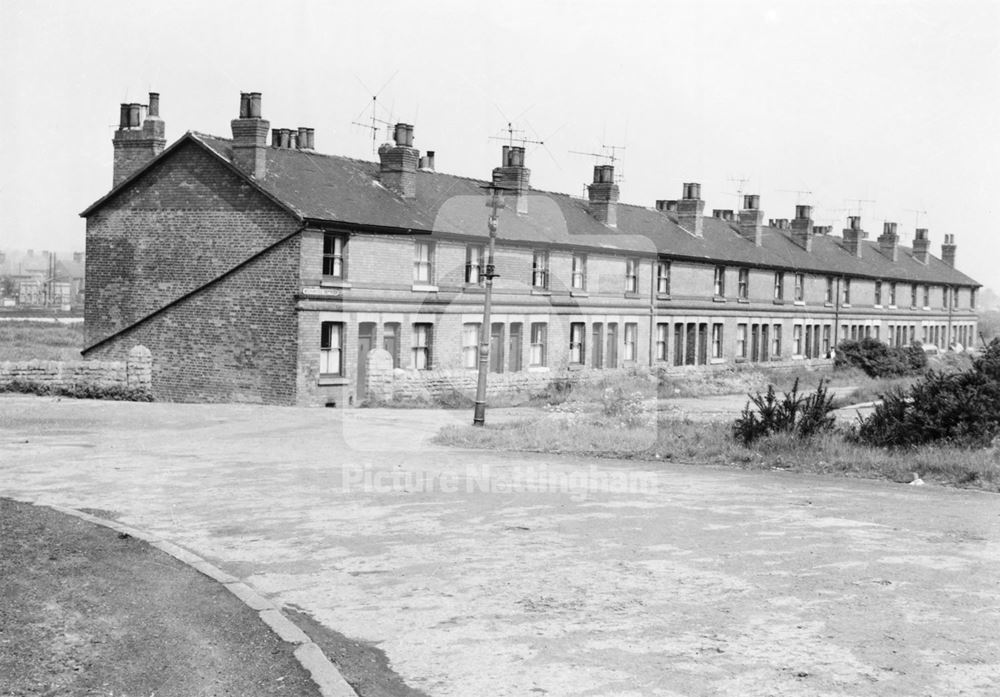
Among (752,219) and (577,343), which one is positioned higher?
(752,219)

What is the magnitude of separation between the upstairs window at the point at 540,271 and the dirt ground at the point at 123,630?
29911 millimetres

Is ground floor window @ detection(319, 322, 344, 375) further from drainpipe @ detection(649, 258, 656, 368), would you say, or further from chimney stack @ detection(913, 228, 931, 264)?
chimney stack @ detection(913, 228, 931, 264)

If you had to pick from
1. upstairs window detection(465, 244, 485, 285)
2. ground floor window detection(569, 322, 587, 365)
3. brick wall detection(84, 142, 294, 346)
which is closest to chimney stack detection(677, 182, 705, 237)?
ground floor window detection(569, 322, 587, 365)

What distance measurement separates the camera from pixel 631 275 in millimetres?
45281

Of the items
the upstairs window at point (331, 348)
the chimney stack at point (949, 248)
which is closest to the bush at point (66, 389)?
the upstairs window at point (331, 348)

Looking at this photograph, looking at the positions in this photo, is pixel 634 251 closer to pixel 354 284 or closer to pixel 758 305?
pixel 758 305

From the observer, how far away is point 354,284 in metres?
32.2

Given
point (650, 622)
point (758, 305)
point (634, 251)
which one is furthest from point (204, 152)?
point (758, 305)

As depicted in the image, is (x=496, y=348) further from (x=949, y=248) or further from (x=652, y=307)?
(x=949, y=248)

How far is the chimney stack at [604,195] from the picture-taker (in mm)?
46500

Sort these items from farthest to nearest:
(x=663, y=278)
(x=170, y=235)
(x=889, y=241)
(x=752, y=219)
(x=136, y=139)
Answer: (x=889, y=241), (x=752, y=219), (x=663, y=278), (x=136, y=139), (x=170, y=235)

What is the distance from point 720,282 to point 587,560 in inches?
1671

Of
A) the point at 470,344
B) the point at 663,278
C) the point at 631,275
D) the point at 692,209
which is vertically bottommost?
the point at 470,344

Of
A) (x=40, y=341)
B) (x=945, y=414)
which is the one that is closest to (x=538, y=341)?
(x=945, y=414)
